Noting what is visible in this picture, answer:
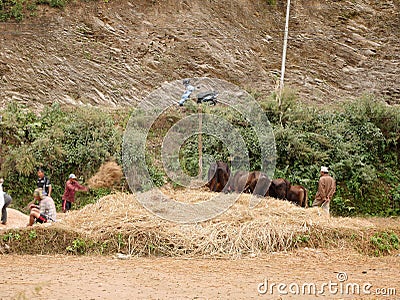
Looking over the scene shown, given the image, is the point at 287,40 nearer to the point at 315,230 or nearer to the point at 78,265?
the point at 315,230

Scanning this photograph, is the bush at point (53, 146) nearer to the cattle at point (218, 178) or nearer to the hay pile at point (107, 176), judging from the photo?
the hay pile at point (107, 176)

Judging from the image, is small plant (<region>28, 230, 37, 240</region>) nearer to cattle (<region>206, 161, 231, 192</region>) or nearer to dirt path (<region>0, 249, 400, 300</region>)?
dirt path (<region>0, 249, 400, 300</region>)

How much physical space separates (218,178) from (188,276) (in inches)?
222

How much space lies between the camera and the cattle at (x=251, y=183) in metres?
13.3

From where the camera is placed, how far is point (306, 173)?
52.4ft

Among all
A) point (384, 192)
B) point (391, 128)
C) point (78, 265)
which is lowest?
point (78, 265)

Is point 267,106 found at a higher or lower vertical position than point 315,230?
higher

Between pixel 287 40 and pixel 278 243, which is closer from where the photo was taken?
pixel 278 243

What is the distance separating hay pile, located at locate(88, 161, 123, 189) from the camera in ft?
50.2

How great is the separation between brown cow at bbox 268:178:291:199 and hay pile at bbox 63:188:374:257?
68.2 inches

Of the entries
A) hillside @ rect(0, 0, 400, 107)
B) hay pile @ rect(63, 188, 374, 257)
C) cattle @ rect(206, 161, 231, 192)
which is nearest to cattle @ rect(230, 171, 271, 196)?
cattle @ rect(206, 161, 231, 192)

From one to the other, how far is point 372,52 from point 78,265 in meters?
17.4

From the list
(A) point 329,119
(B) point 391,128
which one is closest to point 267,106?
(A) point 329,119

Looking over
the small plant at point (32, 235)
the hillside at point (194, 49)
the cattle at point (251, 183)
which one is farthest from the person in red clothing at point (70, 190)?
the hillside at point (194, 49)
